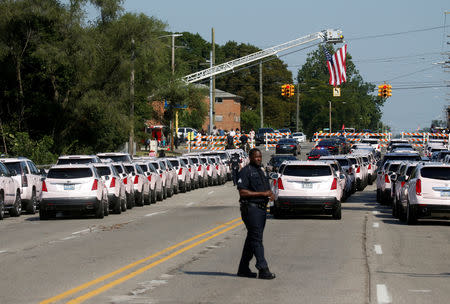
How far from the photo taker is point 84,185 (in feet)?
92.0

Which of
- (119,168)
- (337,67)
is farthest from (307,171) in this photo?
(337,67)

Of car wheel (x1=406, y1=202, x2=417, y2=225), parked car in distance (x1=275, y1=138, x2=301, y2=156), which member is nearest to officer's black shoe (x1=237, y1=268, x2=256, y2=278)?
car wheel (x1=406, y1=202, x2=417, y2=225)

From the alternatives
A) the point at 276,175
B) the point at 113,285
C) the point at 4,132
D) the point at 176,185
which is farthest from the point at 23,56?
the point at 113,285

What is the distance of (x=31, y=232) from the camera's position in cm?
2345

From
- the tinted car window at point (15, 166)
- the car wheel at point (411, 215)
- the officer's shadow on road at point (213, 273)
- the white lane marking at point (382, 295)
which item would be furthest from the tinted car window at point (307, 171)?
the white lane marking at point (382, 295)

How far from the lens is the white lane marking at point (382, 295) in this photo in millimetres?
11571

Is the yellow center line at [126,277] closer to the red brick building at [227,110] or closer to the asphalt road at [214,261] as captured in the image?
the asphalt road at [214,261]

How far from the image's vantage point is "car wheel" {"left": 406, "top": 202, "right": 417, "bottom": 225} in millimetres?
24609

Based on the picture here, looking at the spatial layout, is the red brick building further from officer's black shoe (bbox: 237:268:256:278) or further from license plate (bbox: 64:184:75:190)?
officer's black shoe (bbox: 237:268:256:278)

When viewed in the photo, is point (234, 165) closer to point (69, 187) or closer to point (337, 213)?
point (69, 187)

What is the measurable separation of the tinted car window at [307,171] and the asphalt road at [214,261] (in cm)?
138

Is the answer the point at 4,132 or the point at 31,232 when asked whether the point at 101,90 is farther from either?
the point at 31,232

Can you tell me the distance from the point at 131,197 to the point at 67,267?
19.0m

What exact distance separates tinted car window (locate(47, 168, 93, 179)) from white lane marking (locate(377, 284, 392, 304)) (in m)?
16.7
